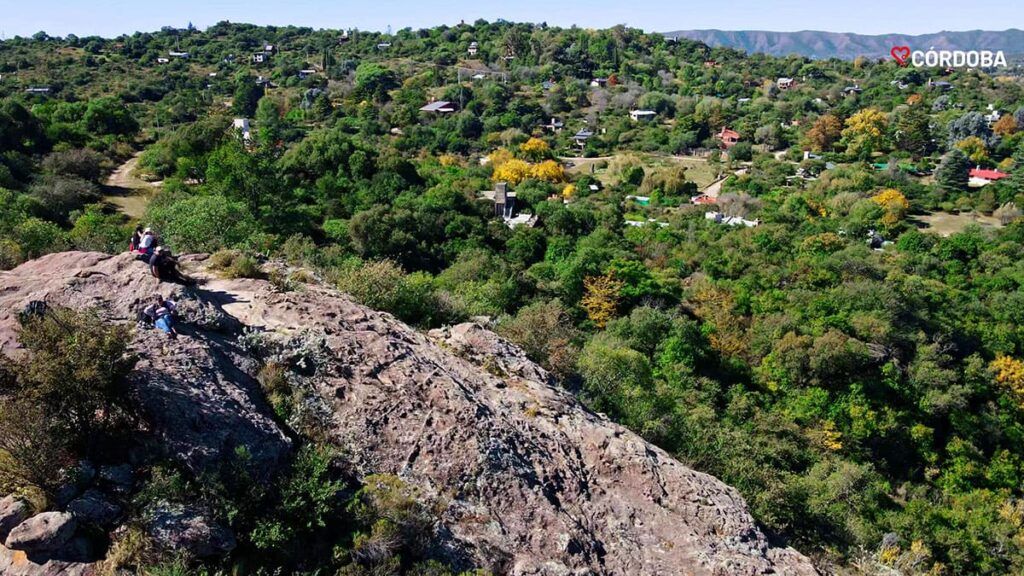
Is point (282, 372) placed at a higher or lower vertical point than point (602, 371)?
higher

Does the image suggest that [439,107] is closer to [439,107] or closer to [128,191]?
[439,107]

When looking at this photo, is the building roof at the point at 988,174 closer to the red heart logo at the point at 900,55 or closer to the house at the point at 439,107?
the house at the point at 439,107

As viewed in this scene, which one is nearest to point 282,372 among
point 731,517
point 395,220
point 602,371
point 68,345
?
point 68,345

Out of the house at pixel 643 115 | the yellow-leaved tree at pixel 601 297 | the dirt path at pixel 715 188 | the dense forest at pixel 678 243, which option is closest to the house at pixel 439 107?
the dense forest at pixel 678 243

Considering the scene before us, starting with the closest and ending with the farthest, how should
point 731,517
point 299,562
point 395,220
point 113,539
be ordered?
point 113,539
point 299,562
point 731,517
point 395,220

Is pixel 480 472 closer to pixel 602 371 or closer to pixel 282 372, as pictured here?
pixel 282 372

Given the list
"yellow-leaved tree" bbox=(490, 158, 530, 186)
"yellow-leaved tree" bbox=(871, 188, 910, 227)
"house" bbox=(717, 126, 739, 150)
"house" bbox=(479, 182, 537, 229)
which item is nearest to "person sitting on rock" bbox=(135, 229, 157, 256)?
"house" bbox=(479, 182, 537, 229)

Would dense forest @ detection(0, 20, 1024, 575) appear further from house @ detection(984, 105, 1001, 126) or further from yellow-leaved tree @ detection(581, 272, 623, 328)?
house @ detection(984, 105, 1001, 126)
